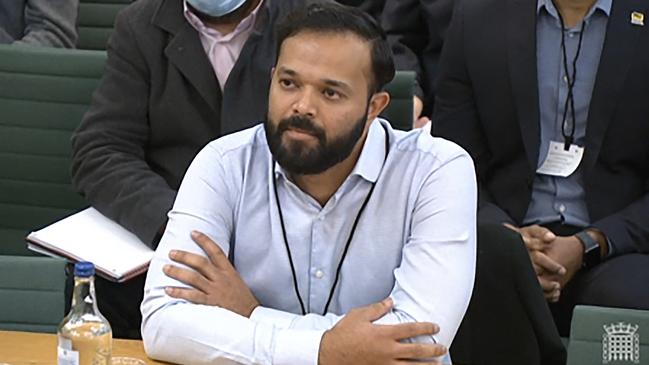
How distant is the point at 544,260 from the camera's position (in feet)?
10.5

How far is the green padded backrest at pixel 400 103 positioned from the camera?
341 centimetres

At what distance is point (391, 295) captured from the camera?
2.38 meters

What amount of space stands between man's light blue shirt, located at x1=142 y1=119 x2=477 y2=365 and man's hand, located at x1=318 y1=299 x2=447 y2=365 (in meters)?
0.11

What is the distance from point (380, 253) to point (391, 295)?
121 mm

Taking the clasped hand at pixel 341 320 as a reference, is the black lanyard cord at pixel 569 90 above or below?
above

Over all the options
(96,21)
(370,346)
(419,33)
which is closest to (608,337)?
(370,346)

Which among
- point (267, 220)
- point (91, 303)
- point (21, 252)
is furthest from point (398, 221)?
point (21, 252)

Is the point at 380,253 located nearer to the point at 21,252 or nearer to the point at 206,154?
the point at 206,154

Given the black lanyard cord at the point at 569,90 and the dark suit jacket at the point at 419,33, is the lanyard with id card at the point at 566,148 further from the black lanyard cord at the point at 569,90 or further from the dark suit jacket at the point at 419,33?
the dark suit jacket at the point at 419,33

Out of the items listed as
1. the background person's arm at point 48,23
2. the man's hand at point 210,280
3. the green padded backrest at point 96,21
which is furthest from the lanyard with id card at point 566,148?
the green padded backrest at point 96,21

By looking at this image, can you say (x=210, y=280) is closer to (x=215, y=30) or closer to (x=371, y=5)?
(x=215, y=30)

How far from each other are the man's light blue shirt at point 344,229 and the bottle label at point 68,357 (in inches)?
11.2

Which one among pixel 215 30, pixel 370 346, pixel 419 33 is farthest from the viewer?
pixel 419 33

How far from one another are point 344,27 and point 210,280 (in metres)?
0.57
